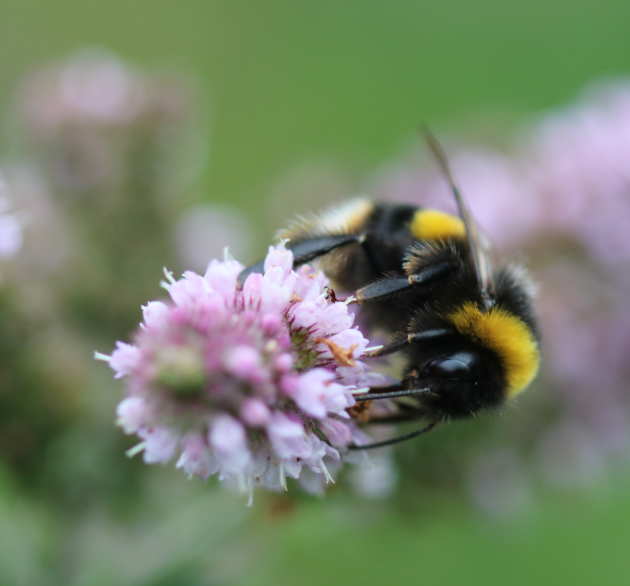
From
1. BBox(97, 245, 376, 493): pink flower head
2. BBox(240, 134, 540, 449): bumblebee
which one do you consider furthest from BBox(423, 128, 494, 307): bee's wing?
BBox(97, 245, 376, 493): pink flower head

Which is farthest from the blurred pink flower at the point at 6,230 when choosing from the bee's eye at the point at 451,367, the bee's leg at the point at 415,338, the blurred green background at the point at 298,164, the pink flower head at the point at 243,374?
the bee's eye at the point at 451,367

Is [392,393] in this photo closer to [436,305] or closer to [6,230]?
[436,305]

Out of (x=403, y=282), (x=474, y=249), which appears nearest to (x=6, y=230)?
(x=403, y=282)

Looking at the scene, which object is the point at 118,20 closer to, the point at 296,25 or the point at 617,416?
the point at 296,25

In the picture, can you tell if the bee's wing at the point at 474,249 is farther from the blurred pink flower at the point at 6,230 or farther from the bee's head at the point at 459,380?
the blurred pink flower at the point at 6,230

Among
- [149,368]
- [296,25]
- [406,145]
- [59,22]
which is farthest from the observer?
[296,25]

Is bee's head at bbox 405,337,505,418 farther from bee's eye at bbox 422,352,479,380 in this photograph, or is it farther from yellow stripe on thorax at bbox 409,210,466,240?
yellow stripe on thorax at bbox 409,210,466,240

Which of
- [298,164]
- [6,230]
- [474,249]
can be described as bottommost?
[298,164]

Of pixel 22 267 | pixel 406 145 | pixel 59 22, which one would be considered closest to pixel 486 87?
pixel 406 145
